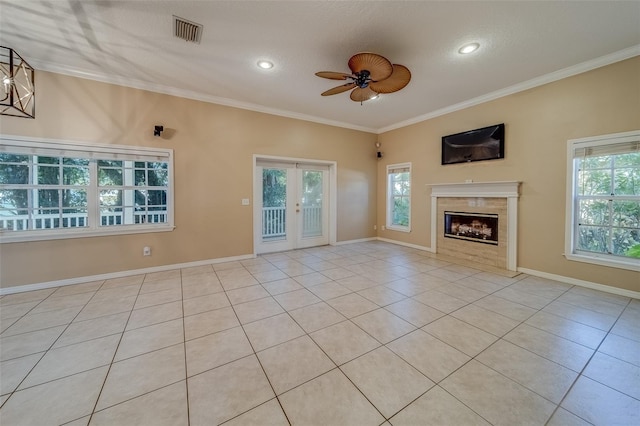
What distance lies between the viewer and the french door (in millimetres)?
5250

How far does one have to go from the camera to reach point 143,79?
3717 mm

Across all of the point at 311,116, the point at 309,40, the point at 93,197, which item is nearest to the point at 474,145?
the point at 311,116

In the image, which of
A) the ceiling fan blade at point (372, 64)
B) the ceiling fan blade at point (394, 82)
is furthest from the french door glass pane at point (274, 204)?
the ceiling fan blade at point (372, 64)

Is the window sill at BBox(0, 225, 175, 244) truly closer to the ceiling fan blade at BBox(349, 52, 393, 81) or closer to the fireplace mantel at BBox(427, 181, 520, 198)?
the ceiling fan blade at BBox(349, 52, 393, 81)

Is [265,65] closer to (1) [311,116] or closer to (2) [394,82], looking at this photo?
(2) [394,82]

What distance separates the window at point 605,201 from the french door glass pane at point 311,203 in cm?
444

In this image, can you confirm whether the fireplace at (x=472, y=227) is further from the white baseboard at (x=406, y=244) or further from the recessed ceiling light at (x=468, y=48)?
the recessed ceiling light at (x=468, y=48)

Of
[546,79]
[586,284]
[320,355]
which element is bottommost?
[320,355]

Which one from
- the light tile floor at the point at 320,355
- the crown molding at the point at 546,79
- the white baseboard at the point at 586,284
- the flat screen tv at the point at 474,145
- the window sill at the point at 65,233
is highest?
the crown molding at the point at 546,79

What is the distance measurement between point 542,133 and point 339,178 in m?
3.78

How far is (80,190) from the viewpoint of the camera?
11.6 ft

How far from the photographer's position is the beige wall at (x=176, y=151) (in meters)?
3.29

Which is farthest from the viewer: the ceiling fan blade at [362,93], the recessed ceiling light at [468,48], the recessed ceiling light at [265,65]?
the recessed ceiling light at [265,65]

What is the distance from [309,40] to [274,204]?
3.33 m
